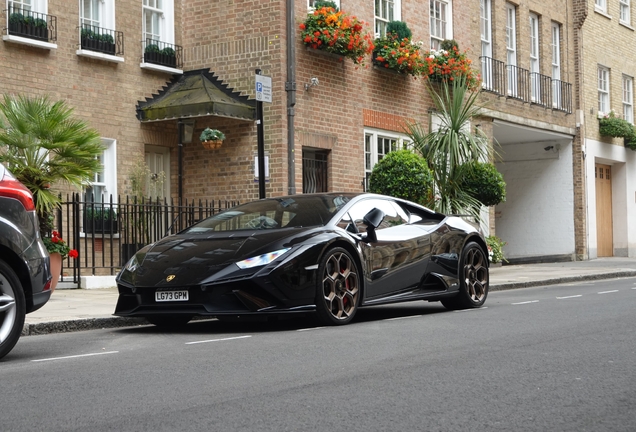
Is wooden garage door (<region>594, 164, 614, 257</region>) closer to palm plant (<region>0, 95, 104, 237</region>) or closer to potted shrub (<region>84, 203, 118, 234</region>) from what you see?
potted shrub (<region>84, 203, 118, 234</region>)

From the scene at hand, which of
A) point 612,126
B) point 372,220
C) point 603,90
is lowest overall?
point 372,220

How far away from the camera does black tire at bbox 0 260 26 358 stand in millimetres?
7243

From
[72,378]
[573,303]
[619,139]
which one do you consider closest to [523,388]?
[72,378]

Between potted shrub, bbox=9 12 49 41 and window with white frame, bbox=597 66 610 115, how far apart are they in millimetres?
19859

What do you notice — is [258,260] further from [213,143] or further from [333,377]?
[213,143]

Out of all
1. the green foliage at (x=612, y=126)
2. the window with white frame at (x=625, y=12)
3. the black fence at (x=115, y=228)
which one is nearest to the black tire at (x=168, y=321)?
the black fence at (x=115, y=228)

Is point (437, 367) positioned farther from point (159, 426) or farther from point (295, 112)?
point (295, 112)

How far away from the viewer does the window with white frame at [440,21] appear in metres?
23.6

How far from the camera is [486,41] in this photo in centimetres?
2609

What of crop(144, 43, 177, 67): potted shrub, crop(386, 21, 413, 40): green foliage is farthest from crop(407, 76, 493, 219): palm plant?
crop(144, 43, 177, 67): potted shrub

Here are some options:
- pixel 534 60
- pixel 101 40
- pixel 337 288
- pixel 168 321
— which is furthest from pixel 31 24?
pixel 534 60

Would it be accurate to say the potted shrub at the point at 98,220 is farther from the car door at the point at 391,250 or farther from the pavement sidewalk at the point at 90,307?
the car door at the point at 391,250

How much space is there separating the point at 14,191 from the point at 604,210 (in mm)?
27278

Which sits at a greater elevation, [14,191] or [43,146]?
[43,146]
